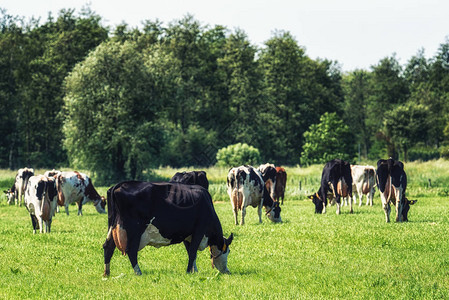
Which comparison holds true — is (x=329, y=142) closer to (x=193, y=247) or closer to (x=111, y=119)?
(x=111, y=119)

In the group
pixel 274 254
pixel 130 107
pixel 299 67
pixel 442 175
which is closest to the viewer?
pixel 274 254

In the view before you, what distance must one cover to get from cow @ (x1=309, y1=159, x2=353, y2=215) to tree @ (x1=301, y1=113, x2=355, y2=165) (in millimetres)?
57096

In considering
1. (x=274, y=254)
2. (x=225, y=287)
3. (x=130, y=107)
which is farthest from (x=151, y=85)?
(x=225, y=287)

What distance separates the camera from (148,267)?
13.9 m

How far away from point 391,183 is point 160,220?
13.2 metres

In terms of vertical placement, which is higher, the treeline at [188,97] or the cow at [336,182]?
the treeline at [188,97]

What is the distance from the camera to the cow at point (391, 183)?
23469mm

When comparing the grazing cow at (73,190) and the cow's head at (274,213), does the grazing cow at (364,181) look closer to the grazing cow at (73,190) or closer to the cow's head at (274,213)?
the cow's head at (274,213)

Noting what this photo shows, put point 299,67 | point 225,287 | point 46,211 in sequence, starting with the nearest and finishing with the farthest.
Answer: point 225,287
point 46,211
point 299,67

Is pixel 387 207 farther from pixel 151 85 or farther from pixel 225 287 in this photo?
pixel 151 85

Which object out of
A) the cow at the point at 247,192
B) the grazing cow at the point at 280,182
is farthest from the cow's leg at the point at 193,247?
the grazing cow at the point at 280,182

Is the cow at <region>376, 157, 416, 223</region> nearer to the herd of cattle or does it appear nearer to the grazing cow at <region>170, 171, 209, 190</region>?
the herd of cattle

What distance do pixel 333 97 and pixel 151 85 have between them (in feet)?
149

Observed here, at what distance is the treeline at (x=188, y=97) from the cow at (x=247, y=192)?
120 feet
